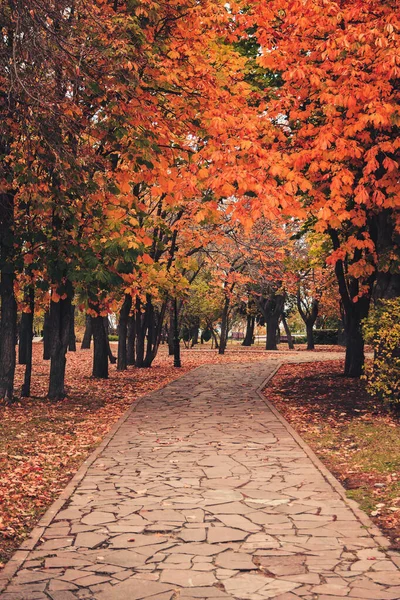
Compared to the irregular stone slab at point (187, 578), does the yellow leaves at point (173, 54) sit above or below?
above

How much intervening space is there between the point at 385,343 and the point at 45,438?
223 inches

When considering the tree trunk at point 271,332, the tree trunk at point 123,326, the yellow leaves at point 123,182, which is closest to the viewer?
the yellow leaves at point 123,182

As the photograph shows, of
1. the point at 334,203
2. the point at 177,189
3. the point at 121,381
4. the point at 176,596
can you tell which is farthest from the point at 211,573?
the point at 121,381

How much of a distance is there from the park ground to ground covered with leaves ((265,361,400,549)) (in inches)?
0.5

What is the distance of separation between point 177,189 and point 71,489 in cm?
517

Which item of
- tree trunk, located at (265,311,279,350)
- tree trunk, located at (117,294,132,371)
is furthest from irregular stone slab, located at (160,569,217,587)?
tree trunk, located at (265,311,279,350)

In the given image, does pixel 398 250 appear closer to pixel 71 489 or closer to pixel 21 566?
pixel 71 489

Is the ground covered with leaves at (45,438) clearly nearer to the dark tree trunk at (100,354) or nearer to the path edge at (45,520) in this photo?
the path edge at (45,520)

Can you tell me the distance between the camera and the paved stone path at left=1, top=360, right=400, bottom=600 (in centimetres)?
528

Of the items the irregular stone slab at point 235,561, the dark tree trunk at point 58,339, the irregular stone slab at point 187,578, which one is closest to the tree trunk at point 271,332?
the dark tree trunk at point 58,339

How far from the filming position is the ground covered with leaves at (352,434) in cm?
796

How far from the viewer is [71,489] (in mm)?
8281

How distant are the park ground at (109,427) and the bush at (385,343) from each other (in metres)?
0.74

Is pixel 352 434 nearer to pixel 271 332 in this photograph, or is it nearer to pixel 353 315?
pixel 353 315
